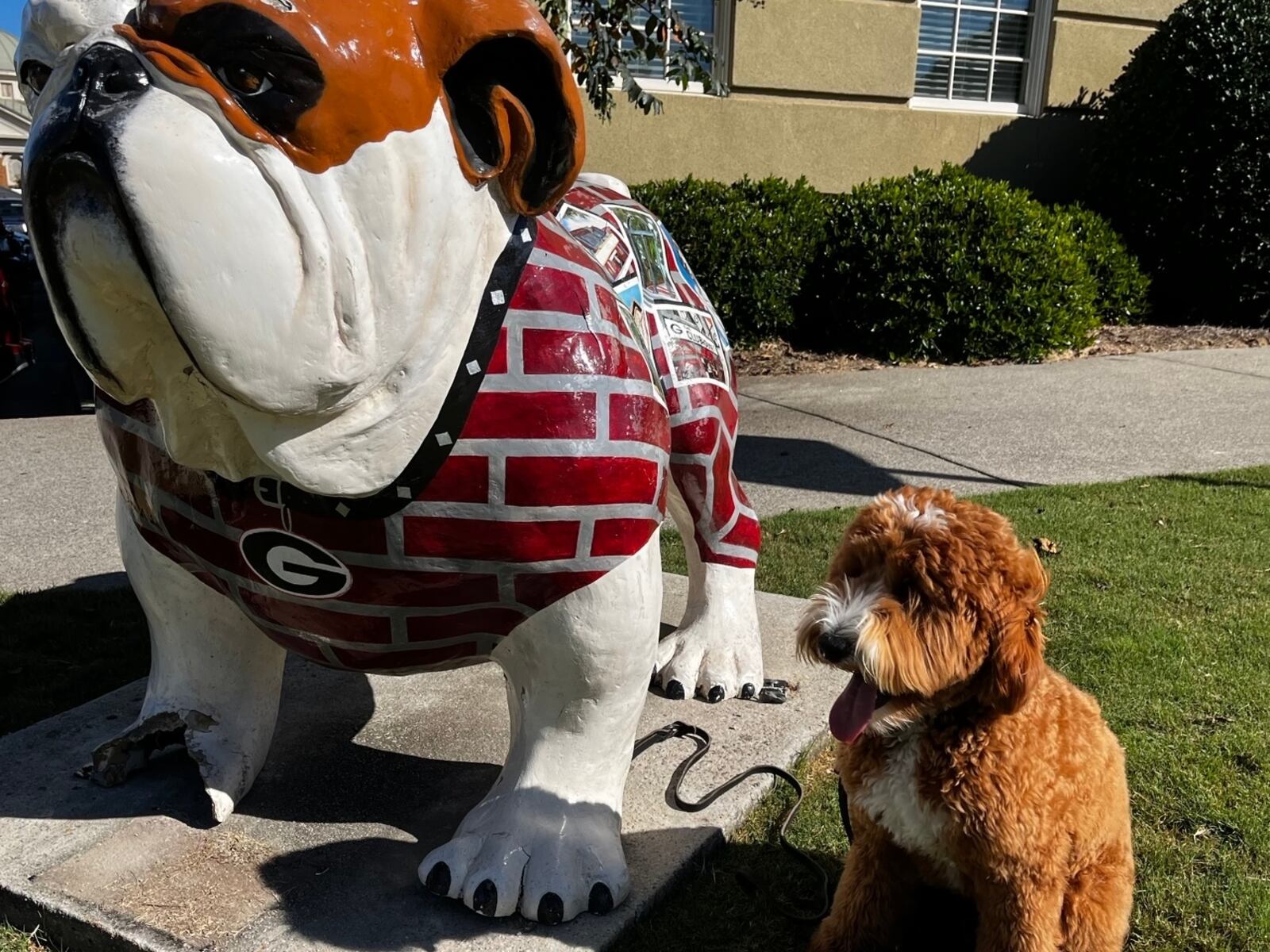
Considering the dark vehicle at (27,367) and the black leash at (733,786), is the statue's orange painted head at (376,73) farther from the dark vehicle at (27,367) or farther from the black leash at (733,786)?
the dark vehicle at (27,367)

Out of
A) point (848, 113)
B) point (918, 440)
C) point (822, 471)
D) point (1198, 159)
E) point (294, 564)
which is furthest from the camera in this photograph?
point (848, 113)

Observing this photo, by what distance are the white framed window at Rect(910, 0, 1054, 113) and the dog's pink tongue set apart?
1041cm

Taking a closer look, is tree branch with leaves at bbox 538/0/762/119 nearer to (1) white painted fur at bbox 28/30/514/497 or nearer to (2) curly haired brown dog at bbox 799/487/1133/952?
(1) white painted fur at bbox 28/30/514/497

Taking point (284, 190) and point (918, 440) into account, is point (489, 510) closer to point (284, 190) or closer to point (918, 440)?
point (284, 190)

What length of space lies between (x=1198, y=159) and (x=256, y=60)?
1118cm

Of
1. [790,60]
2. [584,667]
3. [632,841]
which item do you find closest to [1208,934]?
[632,841]

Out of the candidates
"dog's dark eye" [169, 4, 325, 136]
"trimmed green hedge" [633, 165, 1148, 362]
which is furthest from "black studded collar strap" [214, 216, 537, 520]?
"trimmed green hedge" [633, 165, 1148, 362]

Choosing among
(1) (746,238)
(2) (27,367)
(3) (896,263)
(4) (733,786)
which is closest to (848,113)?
(3) (896,263)

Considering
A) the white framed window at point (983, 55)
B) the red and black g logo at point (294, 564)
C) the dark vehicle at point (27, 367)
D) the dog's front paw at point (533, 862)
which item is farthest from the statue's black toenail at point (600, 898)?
the white framed window at point (983, 55)

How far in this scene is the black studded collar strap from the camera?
1861 millimetres

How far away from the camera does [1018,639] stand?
5.76 feet

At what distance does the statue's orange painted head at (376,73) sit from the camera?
1.37m

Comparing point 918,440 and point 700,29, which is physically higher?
point 700,29

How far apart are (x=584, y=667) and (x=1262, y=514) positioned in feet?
14.8
